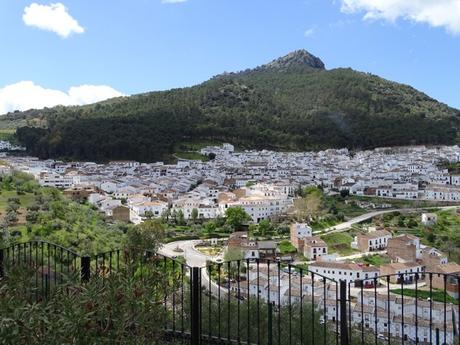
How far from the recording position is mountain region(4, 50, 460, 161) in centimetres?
7206

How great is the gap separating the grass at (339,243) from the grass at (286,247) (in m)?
2.28

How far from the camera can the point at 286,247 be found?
33062 millimetres

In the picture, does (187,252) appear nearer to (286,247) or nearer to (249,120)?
(286,247)

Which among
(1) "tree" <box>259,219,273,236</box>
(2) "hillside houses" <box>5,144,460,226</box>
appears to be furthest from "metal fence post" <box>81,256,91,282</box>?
(2) "hillside houses" <box>5,144,460,226</box>

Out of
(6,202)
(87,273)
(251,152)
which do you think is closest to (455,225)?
(6,202)

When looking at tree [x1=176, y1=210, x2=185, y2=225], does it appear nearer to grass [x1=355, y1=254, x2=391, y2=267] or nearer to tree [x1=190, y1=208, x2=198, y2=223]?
tree [x1=190, y1=208, x2=198, y2=223]

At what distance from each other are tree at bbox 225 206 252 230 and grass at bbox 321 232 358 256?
690 centimetres

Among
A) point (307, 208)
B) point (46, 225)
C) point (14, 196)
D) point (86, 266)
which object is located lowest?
point (307, 208)

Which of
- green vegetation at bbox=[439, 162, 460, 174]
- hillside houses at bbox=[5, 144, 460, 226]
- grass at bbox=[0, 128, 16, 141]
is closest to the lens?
hillside houses at bbox=[5, 144, 460, 226]

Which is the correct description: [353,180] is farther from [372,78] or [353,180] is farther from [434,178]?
[372,78]

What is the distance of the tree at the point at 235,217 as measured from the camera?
129 ft

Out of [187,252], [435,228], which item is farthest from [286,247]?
[435,228]

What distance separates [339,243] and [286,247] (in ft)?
13.1

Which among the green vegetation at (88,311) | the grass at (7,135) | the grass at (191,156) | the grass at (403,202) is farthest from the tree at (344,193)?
the grass at (7,135)
